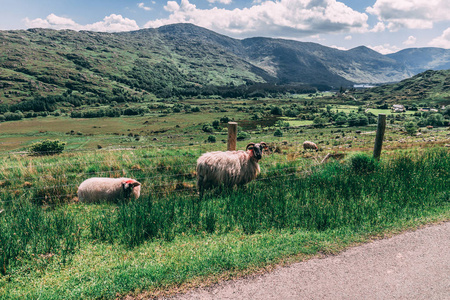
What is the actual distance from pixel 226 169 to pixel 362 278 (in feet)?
17.6

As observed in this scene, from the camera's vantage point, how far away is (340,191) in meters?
8.12

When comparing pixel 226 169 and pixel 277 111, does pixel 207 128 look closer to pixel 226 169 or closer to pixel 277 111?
pixel 277 111

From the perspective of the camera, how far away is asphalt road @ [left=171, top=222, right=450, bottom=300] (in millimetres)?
Answer: 4437

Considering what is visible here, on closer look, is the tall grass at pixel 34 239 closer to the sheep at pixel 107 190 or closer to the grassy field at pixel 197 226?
the grassy field at pixel 197 226

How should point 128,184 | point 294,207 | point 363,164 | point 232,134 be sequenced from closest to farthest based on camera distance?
1. point 294,207
2. point 128,184
3. point 232,134
4. point 363,164

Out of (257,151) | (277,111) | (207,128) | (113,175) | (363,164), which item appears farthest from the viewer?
(277,111)

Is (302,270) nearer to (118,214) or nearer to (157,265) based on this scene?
(157,265)

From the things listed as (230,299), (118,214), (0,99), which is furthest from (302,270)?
(0,99)

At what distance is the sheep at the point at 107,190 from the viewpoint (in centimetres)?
930

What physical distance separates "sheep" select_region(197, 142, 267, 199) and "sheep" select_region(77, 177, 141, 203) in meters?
2.35

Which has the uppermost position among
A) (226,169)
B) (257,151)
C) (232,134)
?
(232,134)

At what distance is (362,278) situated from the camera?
4844 millimetres

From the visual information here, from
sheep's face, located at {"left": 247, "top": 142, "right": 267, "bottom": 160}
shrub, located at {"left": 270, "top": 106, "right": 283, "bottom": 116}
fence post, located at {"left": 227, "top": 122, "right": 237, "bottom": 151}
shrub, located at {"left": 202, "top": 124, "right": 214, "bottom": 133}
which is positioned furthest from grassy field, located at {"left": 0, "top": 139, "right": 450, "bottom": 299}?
shrub, located at {"left": 270, "top": 106, "right": 283, "bottom": 116}

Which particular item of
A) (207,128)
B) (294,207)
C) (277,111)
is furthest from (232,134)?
(277,111)
